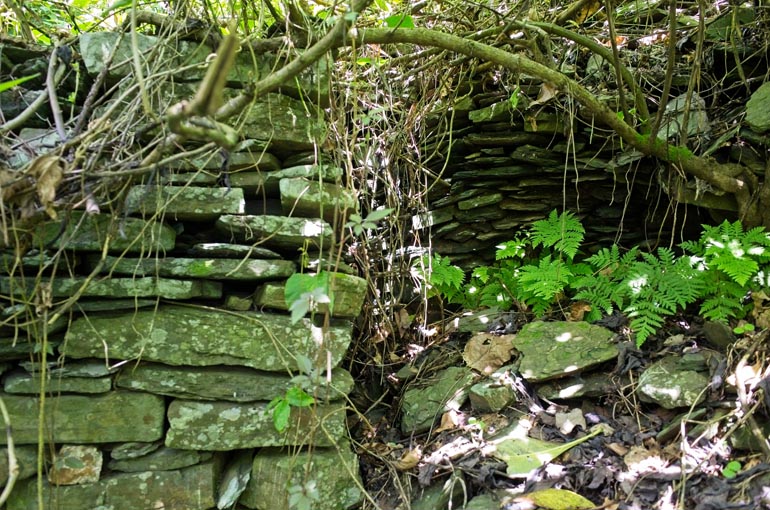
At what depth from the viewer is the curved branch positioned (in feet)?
9.55

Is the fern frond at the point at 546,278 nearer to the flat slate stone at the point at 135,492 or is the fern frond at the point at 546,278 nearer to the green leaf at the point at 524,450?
the green leaf at the point at 524,450

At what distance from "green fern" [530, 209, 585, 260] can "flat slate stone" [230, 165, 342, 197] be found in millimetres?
1639

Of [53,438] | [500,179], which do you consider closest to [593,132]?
[500,179]

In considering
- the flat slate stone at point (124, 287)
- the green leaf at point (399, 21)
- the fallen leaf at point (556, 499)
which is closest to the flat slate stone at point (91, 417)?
the flat slate stone at point (124, 287)

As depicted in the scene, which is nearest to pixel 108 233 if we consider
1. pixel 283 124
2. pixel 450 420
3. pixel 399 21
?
pixel 283 124

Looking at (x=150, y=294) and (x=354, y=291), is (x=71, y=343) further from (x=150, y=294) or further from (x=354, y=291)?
(x=354, y=291)

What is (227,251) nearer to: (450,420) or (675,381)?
(450,420)

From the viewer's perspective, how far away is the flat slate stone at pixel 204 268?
2.60 metres

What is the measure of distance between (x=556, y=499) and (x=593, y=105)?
216 cm

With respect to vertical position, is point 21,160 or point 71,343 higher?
point 21,160

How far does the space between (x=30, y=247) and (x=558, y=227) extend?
3.10m

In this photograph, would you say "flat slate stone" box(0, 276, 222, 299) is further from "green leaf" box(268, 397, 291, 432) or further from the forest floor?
the forest floor

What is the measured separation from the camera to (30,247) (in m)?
2.41

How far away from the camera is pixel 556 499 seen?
236cm
